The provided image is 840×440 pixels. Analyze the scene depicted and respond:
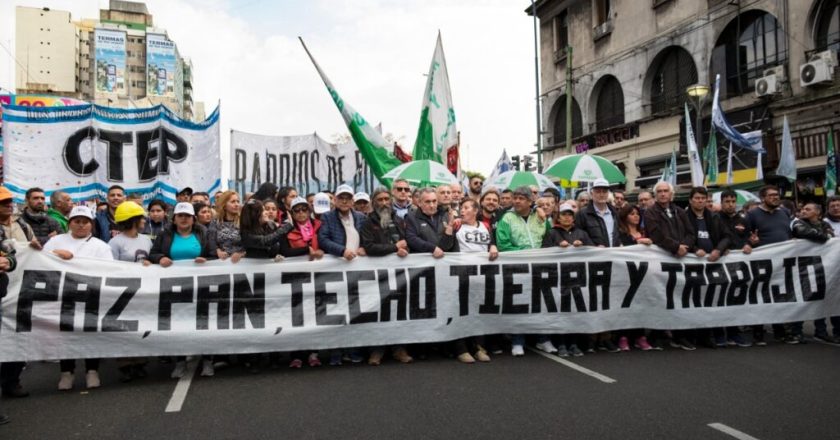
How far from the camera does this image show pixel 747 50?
21.4 m

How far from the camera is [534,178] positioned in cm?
1040

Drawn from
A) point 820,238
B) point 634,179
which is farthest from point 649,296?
point 634,179

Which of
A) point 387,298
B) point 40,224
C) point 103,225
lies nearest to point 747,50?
point 387,298

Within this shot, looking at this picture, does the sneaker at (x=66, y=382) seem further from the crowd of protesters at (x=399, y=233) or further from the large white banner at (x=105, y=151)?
the large white banner at (x=105, y=151)

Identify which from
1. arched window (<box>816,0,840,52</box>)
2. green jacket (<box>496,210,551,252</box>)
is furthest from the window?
green jacket (<box>496,210,551,252</box>)

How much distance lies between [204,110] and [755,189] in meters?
137

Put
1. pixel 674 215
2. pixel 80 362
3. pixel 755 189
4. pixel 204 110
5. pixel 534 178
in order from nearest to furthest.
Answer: pixel 80 362
pixel 674 215
pixel 534 178
pixel 755 189
pixel 204 110

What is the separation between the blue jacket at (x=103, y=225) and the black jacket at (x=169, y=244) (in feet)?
Result: 5.87

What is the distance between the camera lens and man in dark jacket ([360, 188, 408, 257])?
6.43 m

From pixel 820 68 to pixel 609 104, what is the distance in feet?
37.7

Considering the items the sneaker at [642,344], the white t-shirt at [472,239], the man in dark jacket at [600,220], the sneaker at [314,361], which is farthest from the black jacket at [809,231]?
the sneaker at [314,361]

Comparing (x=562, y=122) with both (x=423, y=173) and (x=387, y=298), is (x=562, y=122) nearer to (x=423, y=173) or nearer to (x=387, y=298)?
(x=423, y=173)

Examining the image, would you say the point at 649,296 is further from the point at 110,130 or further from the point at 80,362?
the point at 110,130

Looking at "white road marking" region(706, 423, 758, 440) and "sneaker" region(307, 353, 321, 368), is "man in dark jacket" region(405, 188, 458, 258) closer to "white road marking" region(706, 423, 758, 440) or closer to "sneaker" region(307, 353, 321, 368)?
"sneaker" region(307, 353, 321, 368)
